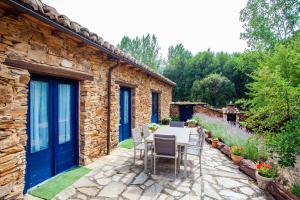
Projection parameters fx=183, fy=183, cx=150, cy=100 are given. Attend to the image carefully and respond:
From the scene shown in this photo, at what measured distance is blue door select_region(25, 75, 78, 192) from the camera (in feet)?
10.6

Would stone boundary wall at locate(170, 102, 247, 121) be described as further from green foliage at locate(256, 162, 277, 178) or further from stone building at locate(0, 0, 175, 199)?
stone building at locate(0, 0, 175, 199)

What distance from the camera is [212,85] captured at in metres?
17.1

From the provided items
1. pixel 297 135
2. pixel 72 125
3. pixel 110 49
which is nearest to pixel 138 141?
pixel 72 125

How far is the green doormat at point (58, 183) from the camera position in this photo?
304cm

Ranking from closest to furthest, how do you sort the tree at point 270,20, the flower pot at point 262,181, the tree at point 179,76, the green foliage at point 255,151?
the flower pot at point 262,181 → the green foliage at point 255,151 → the tree at point 270,20 → the tree at point 179,76

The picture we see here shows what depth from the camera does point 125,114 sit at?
709 centimetres

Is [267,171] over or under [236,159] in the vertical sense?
over

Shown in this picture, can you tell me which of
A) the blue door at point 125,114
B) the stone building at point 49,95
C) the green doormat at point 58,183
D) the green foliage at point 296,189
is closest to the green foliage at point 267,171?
the green foliage at point 296,189

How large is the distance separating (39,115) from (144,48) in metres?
29.3

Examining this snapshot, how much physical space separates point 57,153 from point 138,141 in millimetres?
1923

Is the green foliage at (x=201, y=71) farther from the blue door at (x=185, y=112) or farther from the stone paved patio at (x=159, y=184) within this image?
the stone paved patio at (x=159, y=184)

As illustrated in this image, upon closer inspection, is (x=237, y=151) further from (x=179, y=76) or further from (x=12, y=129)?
(x=179, y=76)

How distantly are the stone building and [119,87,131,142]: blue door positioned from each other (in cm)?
85

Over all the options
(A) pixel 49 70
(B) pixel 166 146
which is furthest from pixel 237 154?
(A) pixel 49 70
